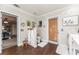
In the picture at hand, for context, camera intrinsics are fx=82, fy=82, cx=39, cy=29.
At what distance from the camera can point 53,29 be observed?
131cm

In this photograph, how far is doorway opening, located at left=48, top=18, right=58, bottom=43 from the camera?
1.29 m

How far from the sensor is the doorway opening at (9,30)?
1.20 m

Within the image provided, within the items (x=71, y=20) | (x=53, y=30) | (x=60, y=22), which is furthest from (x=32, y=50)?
(x=71, y=20)

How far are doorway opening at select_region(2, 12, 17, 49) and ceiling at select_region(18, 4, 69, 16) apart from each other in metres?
0.23

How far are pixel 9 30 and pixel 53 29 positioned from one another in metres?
0.68

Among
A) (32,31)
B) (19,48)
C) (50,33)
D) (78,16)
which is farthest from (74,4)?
(19,48)

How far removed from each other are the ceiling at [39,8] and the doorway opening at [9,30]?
231 mm

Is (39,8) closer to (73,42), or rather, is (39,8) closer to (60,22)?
(60,22)

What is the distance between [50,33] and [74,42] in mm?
389

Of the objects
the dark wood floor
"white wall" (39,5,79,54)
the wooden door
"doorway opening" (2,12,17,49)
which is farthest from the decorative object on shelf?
"doorway opening" (2,12,17,49)

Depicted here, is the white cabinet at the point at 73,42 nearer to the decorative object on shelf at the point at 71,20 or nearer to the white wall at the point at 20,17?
the decorative object on shelf at the point at 71,20

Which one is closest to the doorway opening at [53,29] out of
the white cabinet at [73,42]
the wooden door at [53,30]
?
the wooden door at [53,30]

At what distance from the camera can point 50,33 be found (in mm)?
1333
